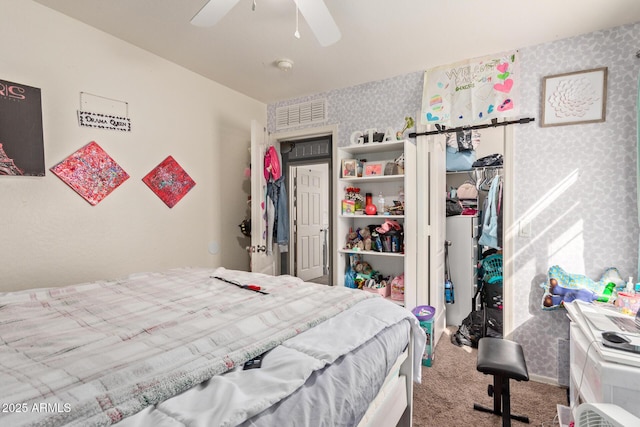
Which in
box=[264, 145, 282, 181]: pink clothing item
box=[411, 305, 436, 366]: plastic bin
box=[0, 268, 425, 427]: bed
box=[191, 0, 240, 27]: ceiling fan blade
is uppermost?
box=[191, 0, 240, 27]: ceiling fan blade

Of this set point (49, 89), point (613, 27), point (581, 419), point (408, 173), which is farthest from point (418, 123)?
point (49, 89)

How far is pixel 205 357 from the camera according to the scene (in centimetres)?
89

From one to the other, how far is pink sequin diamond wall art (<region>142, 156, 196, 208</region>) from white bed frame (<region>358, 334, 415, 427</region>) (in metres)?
2.24

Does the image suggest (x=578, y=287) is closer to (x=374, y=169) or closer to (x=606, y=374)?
(x=606, y=374)

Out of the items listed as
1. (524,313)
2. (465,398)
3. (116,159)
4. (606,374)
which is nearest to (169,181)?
(116,159)

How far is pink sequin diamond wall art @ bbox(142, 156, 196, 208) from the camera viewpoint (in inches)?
101

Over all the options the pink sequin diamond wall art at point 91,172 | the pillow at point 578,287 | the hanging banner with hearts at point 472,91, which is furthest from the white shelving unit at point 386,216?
the pink sequin diamond wall art at point 91,172

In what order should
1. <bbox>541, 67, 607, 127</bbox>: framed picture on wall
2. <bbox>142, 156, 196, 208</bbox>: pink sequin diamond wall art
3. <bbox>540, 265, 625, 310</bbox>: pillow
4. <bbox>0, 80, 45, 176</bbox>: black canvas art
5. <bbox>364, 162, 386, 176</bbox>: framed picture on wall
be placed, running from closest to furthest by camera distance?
<bbox>0, 80, 45, 176</bbox>: black canvas art → <bbox>540, 265, 625, 310</bbox>: pillow → <bbox>541, 67, 607, 127</bbox>: framed picture on wall → <bbox>142, 156, 196, 208</bbox>: pink sequin diamond wall art → <bbox>364, 162, 386, 176</bbox>: framed picture on wall

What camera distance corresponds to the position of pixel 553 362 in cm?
231

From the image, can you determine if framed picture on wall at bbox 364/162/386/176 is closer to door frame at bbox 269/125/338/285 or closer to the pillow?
door frame at bbox 269/125/338/285

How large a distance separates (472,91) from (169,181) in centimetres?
268

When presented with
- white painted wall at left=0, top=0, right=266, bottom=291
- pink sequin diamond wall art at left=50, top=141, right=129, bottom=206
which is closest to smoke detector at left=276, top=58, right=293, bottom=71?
white painted wall at left=0, top=0, right=266, bottom=291

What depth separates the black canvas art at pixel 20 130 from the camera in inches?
70.9

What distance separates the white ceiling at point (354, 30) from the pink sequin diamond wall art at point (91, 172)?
0.90 m
